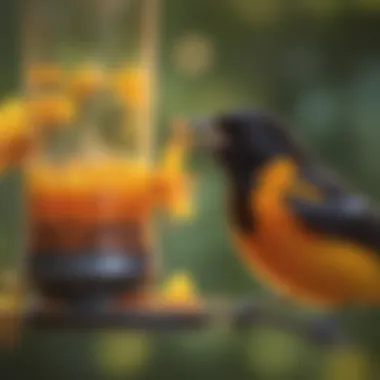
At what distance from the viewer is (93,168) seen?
48.9 inches

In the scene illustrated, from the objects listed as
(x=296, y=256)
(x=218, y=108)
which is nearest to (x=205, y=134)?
(x=218, y=108)

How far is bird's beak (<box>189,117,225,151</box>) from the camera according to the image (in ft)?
4.09

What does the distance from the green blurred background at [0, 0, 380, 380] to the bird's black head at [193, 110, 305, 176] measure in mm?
13

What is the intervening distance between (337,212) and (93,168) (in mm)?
241

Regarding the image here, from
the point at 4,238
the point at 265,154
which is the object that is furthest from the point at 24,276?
the point at 265,154

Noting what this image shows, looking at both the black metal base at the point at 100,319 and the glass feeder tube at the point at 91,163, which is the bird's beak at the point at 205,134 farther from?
the black metal base at the point at 100,319

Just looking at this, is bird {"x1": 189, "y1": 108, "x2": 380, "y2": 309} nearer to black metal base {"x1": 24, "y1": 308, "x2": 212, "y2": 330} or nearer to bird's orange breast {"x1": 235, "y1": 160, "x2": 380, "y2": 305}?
bird's orange breast {"x1": 235, "y1": 160, "x2": 380, "y2": 305}

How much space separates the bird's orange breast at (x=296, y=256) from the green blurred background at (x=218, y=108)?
2 centimetres

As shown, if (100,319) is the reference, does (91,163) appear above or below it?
above

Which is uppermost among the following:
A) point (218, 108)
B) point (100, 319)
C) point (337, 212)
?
point (218, 108)

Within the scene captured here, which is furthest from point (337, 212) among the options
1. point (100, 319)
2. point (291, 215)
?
point (100, 319)

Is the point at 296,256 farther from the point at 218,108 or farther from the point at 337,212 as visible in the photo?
the point at 218,108

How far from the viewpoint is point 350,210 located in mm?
1246

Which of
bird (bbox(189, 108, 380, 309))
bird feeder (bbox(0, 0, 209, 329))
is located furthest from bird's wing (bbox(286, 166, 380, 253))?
bird feeder (bbox(0, 0, 209, 329))
